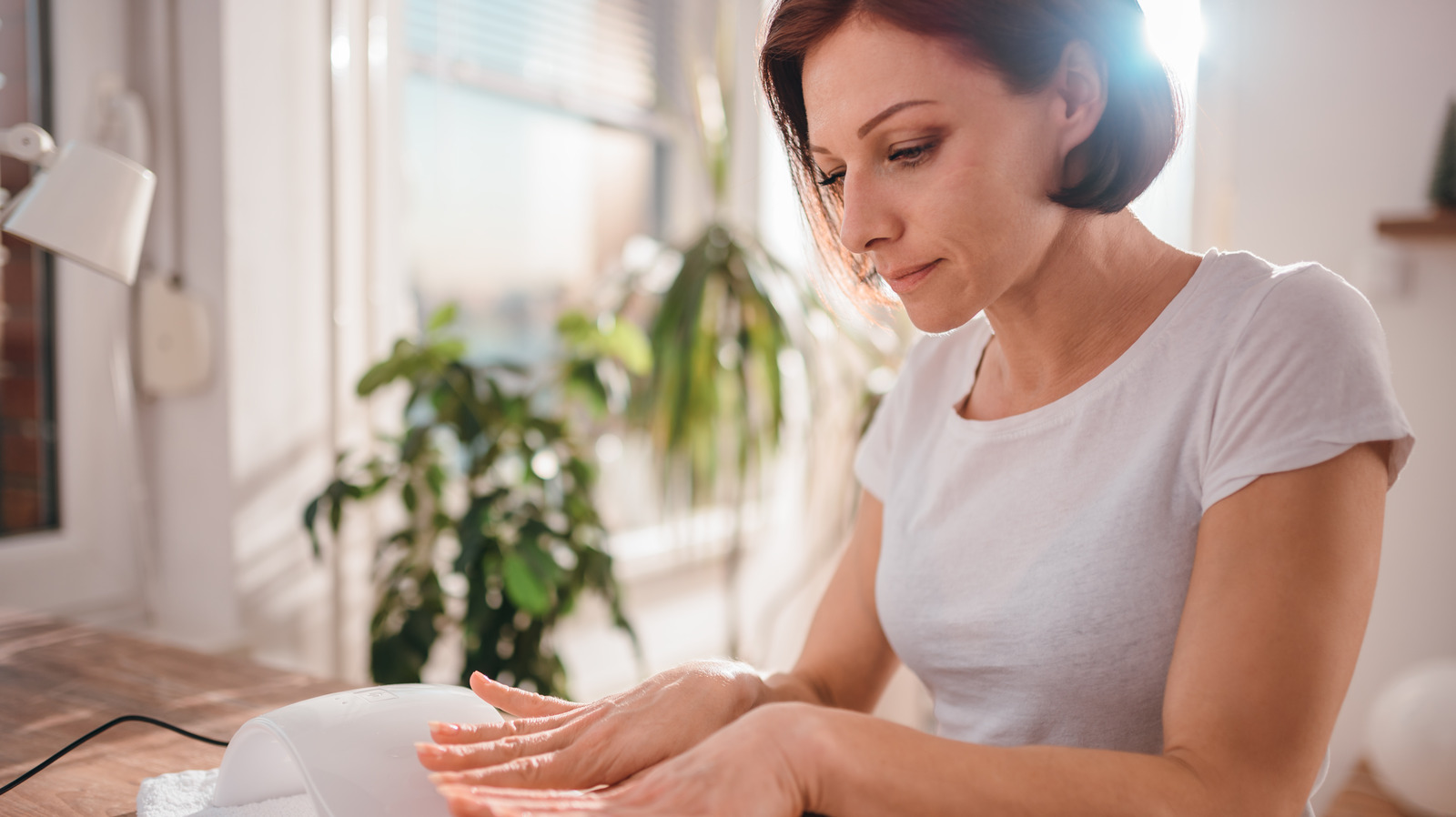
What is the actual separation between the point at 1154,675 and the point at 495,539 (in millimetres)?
985

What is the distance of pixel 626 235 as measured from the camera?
8.98 ft

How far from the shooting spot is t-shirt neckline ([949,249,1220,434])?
0.79m

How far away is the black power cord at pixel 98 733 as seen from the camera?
77 cm

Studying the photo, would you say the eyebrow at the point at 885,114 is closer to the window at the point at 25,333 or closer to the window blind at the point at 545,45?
the window at the point at 25,333

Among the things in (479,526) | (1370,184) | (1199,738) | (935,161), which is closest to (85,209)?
(479,526)

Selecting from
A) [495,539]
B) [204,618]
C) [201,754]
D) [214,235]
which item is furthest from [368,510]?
[201,754]

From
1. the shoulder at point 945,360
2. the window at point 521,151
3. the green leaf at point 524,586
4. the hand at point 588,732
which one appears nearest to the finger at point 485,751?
the hand at point 588,732

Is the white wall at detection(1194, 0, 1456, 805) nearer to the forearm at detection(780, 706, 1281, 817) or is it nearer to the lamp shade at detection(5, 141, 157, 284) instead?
the forearm at detection(780, 706, 1281, 817)

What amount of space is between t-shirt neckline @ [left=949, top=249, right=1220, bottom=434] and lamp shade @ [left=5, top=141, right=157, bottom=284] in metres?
0.82

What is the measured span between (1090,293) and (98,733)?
3.10ft

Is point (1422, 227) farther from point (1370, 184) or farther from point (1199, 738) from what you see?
point (1199, 738)

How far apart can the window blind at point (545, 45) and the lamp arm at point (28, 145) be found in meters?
1.17

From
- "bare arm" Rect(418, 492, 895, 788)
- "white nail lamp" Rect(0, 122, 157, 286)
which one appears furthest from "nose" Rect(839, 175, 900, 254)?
"white nail lamp" Rect(0, 122, 157, 286)

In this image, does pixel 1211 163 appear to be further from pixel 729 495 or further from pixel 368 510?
pixel 368 510
